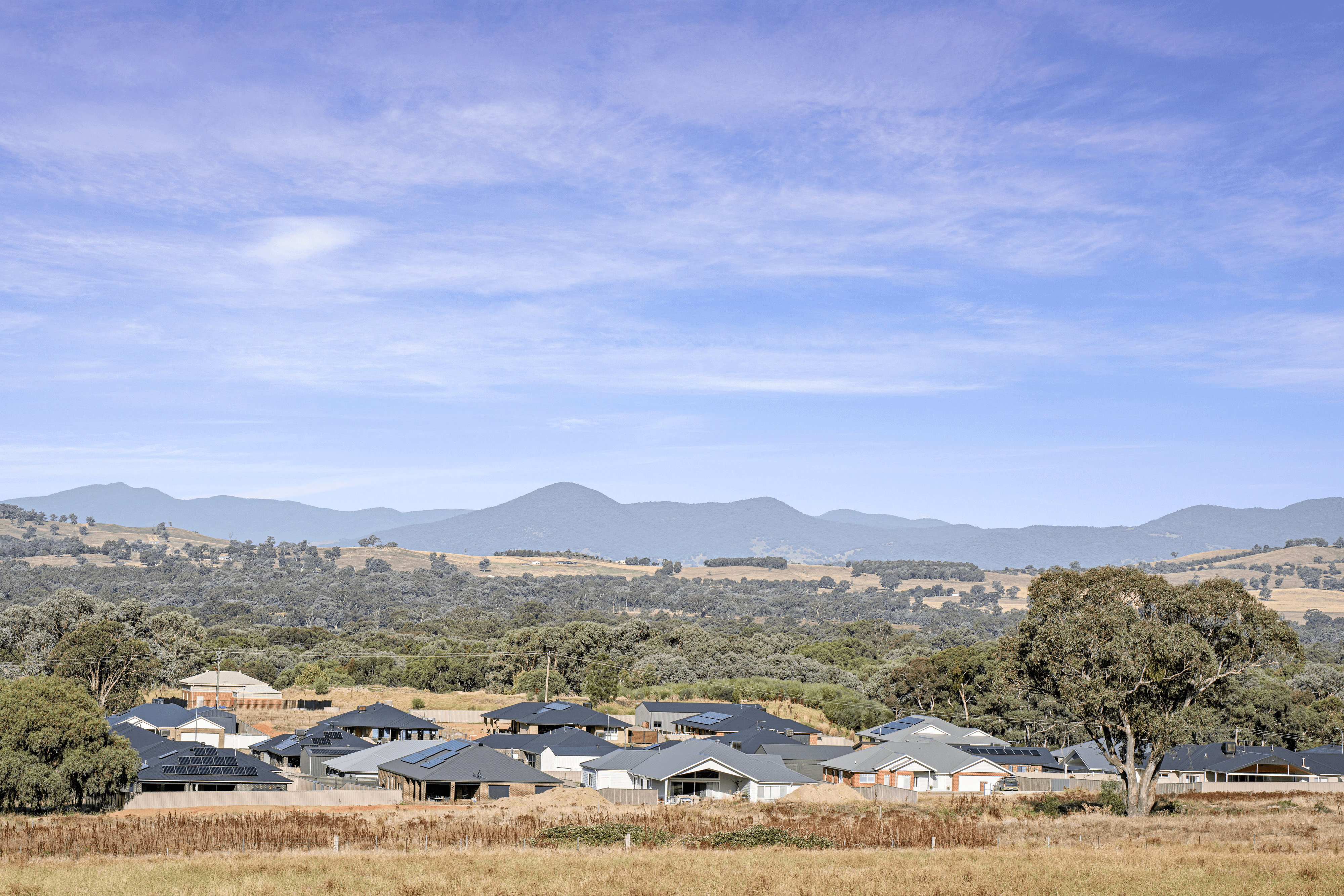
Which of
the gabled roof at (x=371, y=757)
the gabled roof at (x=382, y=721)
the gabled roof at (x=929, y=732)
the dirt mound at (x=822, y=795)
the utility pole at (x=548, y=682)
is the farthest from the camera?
the utility pole at (x=548, y=682)

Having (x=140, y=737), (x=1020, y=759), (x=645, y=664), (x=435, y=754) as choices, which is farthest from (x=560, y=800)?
(x=645, y=664)

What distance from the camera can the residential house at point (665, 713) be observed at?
306 ft

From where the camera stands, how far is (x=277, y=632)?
157 m

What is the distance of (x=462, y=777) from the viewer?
2295 inches

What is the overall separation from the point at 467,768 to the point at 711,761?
511 inches

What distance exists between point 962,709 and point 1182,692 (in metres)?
54.3

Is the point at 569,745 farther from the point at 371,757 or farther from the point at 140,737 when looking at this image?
the point at 140,737

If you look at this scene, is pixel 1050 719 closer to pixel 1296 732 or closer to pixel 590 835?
pixel 1296 732

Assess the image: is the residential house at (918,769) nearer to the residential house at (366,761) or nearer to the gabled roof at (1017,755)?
the gabled roof at (1017,755)

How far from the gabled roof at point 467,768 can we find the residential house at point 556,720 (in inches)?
872

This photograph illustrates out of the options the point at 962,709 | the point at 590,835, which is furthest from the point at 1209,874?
the point at 962,709

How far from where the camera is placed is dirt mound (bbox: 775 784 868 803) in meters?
59.8

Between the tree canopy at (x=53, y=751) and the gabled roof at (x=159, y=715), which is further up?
the tree canopy at (x=53, y=751)

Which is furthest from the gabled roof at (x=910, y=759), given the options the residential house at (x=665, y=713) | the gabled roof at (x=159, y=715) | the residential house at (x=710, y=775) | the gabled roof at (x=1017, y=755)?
the gabled roof at (x=159, y=715)
